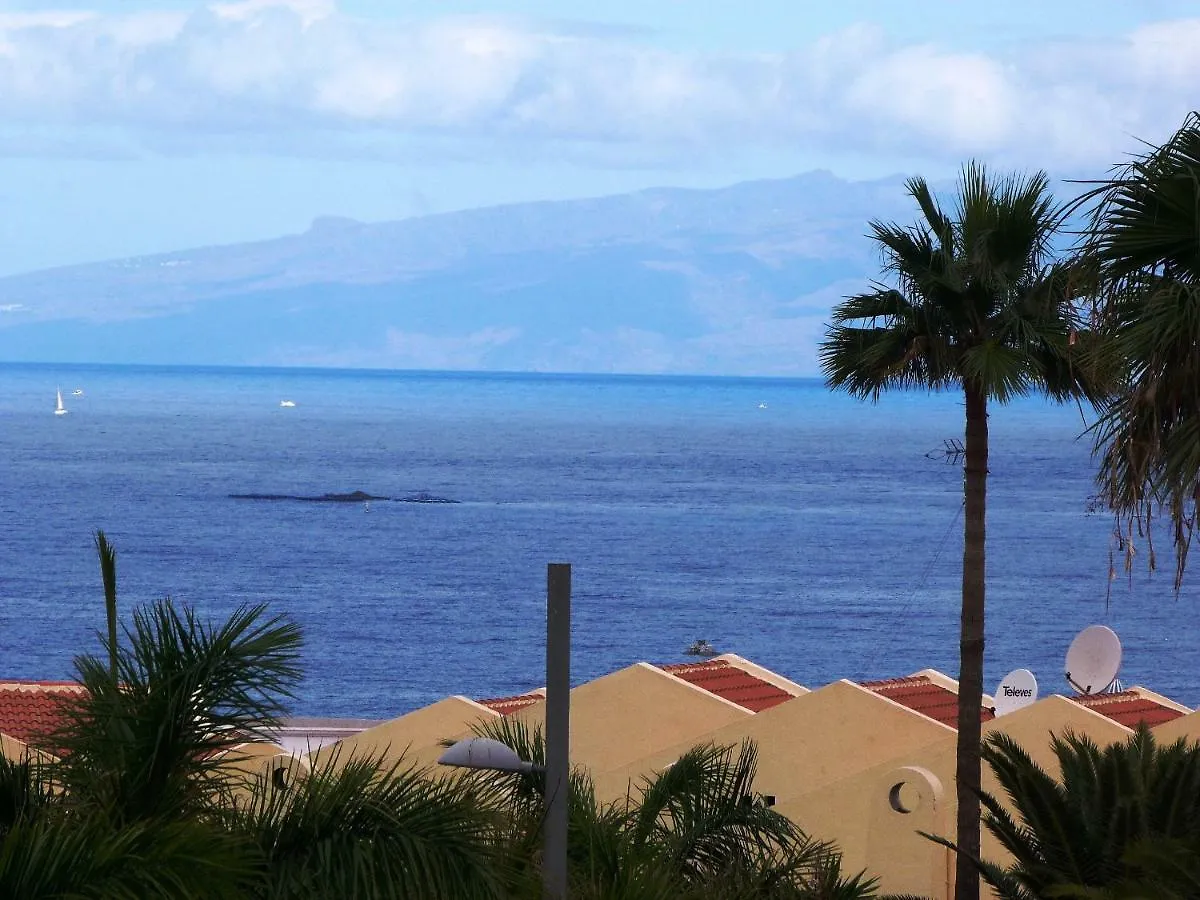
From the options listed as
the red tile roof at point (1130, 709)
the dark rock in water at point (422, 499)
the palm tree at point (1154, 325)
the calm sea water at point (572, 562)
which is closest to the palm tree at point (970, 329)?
the red tile roof at point (1130, 709)

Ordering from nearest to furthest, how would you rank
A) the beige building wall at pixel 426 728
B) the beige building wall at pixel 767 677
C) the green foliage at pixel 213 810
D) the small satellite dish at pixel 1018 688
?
the green foliage at pixel 213 810, the beige building wall at pixel 426 728, the beige building wall at pixel 767 677, the small satellite dish at pixel 1018 688

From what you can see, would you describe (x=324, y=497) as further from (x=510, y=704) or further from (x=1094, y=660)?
(x=510, y=704)

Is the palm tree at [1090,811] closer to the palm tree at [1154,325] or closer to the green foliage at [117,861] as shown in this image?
the palm tree at [1154,325]

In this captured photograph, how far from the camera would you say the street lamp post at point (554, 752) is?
8922 mm

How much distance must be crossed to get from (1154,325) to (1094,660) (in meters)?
18.9

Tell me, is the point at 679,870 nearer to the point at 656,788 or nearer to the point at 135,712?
the point at 656,788

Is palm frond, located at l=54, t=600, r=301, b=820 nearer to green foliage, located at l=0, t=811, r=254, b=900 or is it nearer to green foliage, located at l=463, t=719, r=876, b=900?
green foliage, located at l=0, t=811, r=254, b=900

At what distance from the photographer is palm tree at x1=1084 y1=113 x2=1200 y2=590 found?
342 inches

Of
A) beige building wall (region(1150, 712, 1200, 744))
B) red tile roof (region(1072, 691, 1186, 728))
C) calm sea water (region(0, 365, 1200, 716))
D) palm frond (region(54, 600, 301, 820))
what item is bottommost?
calm sea water (region(0, 365, 1200, 716))

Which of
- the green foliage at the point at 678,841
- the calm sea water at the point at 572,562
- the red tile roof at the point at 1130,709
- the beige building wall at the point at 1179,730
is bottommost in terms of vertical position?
the calm sea water at the point at 572,562

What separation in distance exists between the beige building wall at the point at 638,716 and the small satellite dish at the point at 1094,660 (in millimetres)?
7737

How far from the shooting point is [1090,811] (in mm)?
11414

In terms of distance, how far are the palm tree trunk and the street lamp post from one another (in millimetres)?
6225

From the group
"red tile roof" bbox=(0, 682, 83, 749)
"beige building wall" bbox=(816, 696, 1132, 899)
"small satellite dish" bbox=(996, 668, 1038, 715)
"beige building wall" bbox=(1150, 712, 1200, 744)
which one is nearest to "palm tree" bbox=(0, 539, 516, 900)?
"beige building wall" bbox=(816, 696, 1132, 899)
